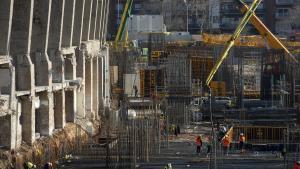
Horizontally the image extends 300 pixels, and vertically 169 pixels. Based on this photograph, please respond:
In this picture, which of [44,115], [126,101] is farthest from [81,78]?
[44,115]

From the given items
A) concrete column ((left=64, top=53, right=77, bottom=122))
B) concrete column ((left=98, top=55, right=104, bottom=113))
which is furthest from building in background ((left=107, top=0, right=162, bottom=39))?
concrete column ((left=64, top=53, right=77, bottom=122))

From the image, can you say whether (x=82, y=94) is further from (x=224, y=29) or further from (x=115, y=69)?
(x=224, y=29)

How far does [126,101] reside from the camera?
3766cm

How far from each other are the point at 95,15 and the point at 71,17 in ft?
27.1

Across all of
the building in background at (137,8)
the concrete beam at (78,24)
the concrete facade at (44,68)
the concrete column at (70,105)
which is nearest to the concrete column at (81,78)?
the concrete facade at (44,68)

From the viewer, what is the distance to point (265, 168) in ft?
76.2

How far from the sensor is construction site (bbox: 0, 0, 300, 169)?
77.0ft

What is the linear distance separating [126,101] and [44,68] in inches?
450

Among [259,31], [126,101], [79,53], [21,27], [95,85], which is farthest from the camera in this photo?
[259,31]

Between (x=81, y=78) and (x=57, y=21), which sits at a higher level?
(x=57, y=21)

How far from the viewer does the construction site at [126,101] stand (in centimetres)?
2348

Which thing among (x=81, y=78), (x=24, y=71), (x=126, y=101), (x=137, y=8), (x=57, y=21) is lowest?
(x=126, y=101)

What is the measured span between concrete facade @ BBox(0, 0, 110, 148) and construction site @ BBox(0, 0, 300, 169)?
38 mm

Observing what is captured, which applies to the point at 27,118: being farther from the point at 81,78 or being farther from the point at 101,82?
the point at 101,82
